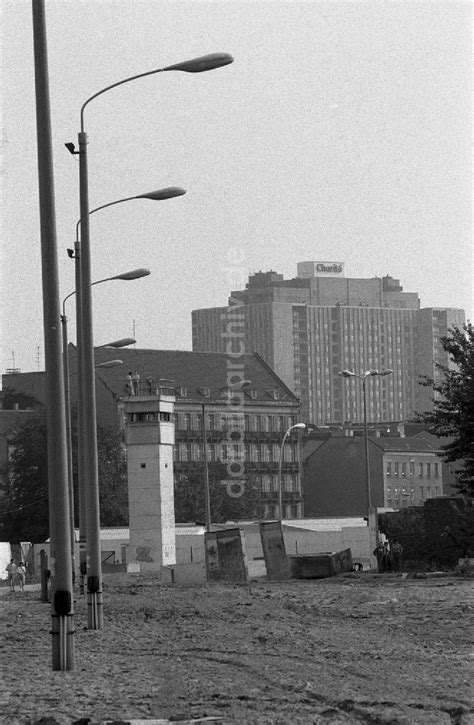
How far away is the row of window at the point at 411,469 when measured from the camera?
524ft

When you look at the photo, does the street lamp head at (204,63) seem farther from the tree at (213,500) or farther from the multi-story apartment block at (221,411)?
the multi-story apartment block at (221,411)

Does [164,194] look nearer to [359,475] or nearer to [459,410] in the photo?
[459,410]

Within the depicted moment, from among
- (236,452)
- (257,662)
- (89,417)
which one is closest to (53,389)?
(257,662)

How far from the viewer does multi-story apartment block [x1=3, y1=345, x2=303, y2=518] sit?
14200 cm

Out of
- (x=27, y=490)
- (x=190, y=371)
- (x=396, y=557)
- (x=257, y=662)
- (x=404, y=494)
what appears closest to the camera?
(x=257, y=662)

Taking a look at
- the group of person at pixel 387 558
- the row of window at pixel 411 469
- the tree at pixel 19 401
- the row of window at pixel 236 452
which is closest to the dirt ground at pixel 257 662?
the group of person at pixel 387 558

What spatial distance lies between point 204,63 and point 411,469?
141 m

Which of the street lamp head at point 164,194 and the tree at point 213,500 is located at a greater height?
the street lamp head at point 164,194

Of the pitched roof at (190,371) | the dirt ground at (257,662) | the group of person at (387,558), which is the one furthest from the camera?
the pitched roof at (190,371)

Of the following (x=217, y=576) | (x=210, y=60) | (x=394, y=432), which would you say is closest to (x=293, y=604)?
(x=210, y=60)

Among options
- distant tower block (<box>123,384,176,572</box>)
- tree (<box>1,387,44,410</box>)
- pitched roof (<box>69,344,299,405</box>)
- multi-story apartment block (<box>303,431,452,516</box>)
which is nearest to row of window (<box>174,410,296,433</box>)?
pitched roof (<box>69,344,299,405</box>)

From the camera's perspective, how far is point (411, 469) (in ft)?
534

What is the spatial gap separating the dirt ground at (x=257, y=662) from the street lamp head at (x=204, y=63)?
24.9ft

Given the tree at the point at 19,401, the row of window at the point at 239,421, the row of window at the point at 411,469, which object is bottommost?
the row of window at the point at 411,469
